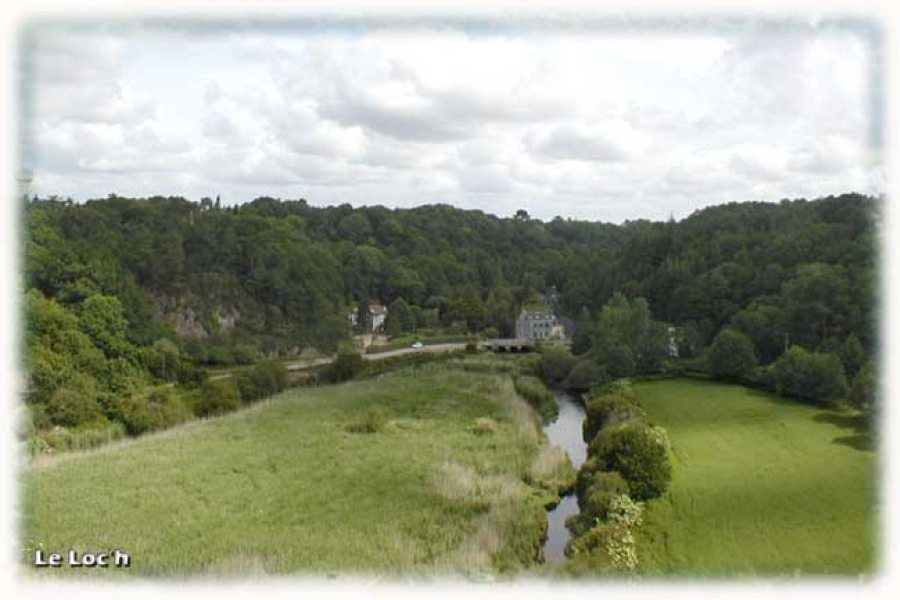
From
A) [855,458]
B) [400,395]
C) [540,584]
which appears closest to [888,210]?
[855,458]

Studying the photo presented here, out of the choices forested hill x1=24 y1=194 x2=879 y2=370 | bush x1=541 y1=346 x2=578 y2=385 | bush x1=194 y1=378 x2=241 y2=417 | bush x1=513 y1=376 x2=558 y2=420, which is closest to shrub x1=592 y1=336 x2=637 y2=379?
bush x1=541 y1=346 x2=578 y2=385

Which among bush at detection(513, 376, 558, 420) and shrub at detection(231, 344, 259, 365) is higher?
shrub at detection(231, 344, 259, 365)

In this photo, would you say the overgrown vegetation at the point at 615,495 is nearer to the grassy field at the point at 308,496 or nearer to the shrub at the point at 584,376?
the grassy field at the point at 308,496

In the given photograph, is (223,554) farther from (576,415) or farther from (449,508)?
(576,415)

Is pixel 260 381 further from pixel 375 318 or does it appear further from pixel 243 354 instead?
pixel 375 318

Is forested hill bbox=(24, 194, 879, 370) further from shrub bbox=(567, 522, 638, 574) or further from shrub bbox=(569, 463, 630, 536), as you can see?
shrub bbox=(567, 522, 638, 574)

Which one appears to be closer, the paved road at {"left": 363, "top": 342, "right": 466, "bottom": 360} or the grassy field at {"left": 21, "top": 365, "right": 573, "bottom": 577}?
the grassy field at {"left": 21, "top": 365, "right": 573, "bottom": 577}
